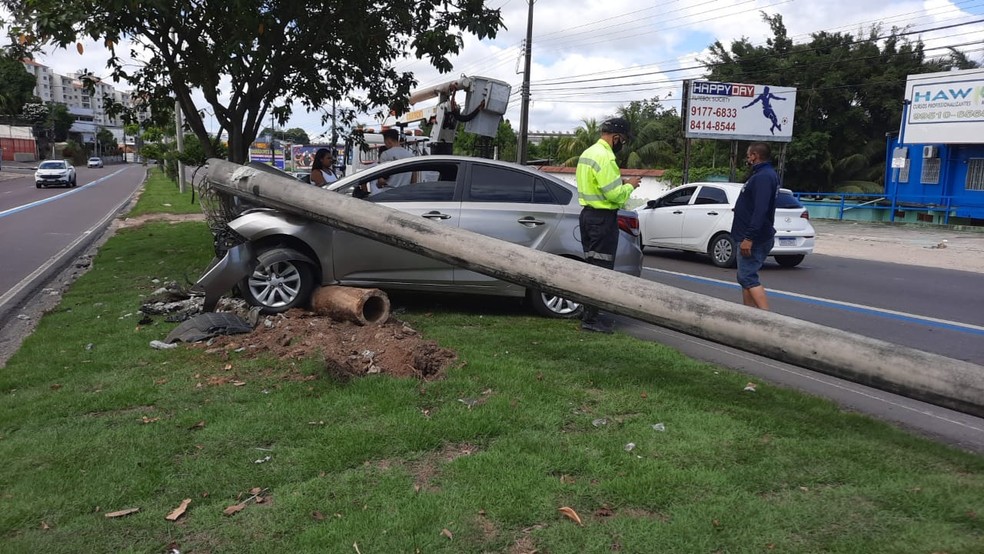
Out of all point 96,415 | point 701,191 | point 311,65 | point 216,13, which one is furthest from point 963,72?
point 96,415

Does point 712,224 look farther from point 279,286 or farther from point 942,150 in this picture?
point 942,150

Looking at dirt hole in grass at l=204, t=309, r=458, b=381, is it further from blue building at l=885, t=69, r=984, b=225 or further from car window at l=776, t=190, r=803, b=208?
blue building at l=885, t=69, r=984, b=225

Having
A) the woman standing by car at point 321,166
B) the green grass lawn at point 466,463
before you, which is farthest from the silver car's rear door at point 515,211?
the woman standing by car at point 321,166

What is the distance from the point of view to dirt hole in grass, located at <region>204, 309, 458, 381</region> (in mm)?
5055

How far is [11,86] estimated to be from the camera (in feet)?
27.0

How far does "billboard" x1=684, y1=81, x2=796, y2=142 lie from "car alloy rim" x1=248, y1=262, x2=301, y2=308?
68.0 ft

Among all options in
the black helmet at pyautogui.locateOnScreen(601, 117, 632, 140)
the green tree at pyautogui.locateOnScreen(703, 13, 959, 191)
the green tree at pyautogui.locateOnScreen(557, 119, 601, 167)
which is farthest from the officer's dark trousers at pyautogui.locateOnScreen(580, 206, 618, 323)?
the green tree at pyautogui.locateOnScreen(557, 119, 601, 167)

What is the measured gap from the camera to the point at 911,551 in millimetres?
2879

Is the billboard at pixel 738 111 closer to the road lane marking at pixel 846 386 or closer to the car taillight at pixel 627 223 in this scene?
the car taillight at pixel 627 223

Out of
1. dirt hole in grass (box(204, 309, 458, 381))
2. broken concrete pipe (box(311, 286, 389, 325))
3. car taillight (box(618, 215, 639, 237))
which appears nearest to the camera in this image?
dirt hole in grass (box(204, 309, 458, 381))

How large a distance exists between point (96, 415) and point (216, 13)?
7052 mm

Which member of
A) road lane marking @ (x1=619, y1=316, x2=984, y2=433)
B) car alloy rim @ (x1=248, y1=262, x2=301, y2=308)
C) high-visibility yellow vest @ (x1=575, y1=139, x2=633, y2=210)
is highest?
high-visibility yellow vest @ (x1=575, y1=139, x2=633, y2=210)

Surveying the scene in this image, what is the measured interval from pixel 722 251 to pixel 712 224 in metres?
0.54

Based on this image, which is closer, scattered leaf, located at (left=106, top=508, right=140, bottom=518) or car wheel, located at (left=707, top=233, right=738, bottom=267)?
scattered leaf, located at (left=106, top=508, right=140, bottom=518)
